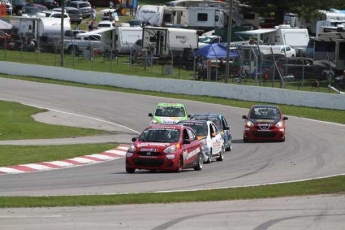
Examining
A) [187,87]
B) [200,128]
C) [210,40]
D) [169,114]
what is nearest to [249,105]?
[187,87]

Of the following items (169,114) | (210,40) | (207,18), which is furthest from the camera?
(207,18)

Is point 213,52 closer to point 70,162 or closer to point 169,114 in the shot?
point 169,114

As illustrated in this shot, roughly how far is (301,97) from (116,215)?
33.1m

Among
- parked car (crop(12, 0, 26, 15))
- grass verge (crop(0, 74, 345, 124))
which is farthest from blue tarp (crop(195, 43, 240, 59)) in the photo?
parked car (crop(12, 0, 26, 15))

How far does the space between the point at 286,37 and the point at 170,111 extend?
30625mm

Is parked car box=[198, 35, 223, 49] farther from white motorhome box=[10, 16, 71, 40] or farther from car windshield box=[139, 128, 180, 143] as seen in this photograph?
car windshield box=[139, 128, 180, 143]

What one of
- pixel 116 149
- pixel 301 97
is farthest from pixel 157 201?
pixel 301 97

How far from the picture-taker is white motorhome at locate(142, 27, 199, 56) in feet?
218

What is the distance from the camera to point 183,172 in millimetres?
25953

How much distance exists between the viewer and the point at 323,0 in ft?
250

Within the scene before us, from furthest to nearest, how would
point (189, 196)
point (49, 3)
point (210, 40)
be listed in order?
point (49, 3) < point (210, 40) < point (189, 196)

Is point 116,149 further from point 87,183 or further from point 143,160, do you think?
point 87,183

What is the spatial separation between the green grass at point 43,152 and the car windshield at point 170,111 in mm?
3537

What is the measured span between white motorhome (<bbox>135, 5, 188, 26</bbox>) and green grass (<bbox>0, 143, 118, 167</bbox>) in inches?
1908
